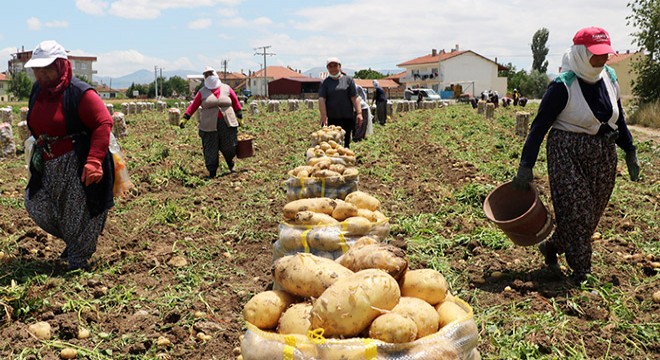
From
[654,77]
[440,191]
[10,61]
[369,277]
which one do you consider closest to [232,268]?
[369,277]

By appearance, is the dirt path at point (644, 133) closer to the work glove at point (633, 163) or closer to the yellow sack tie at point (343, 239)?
the work glove at point (633, 163)

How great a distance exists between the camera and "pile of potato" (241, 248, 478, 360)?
226 centimetres

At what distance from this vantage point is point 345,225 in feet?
12.6

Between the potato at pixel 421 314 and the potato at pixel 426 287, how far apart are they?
0.13m

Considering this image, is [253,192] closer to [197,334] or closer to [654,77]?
[197,334]

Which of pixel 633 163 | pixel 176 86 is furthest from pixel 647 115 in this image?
pixel 176 86

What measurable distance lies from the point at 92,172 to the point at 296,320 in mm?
2997

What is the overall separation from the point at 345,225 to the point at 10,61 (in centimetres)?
13691

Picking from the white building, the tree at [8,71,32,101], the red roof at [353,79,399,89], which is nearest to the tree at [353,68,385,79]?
the red roof at [353,79,399,89]

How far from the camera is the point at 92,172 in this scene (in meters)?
4.84

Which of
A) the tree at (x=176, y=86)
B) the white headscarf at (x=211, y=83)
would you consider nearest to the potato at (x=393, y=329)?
the white headscarf at (x=211, y=83)

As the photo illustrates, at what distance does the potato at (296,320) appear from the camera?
2.45 meters

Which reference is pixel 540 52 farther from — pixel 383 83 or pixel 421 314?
pixel 421 314

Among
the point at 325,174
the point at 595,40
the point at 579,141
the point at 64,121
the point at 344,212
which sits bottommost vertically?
the point at 344,212
